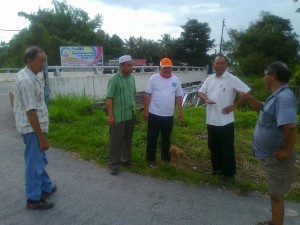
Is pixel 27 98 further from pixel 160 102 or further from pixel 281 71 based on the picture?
pixel 281 71

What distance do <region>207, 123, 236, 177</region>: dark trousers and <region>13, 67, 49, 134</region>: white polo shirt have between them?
94.1 inches

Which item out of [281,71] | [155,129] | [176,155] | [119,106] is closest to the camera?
[281,71]

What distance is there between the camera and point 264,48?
135ft

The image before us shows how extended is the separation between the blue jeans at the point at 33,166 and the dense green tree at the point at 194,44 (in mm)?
49364

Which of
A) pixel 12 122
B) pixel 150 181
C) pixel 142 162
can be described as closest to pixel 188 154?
pixel 142 162

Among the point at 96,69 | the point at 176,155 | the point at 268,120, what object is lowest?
the point at 176,155

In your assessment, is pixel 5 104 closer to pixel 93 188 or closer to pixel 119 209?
pixel 93 188

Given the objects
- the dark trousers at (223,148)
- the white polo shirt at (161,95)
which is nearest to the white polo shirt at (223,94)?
the dark trousers at (223,148)

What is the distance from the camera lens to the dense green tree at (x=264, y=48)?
38062 millimetres

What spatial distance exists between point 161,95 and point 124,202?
6.00 ft

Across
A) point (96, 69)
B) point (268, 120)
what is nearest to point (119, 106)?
point (268, 120)

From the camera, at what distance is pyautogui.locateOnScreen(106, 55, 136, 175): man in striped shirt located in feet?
16.3

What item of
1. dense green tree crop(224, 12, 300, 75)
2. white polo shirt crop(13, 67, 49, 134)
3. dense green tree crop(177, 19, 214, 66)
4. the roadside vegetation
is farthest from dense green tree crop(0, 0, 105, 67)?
white polo shirt crop(13, 67, 49, 134)

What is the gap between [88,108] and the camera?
904 centimetres
